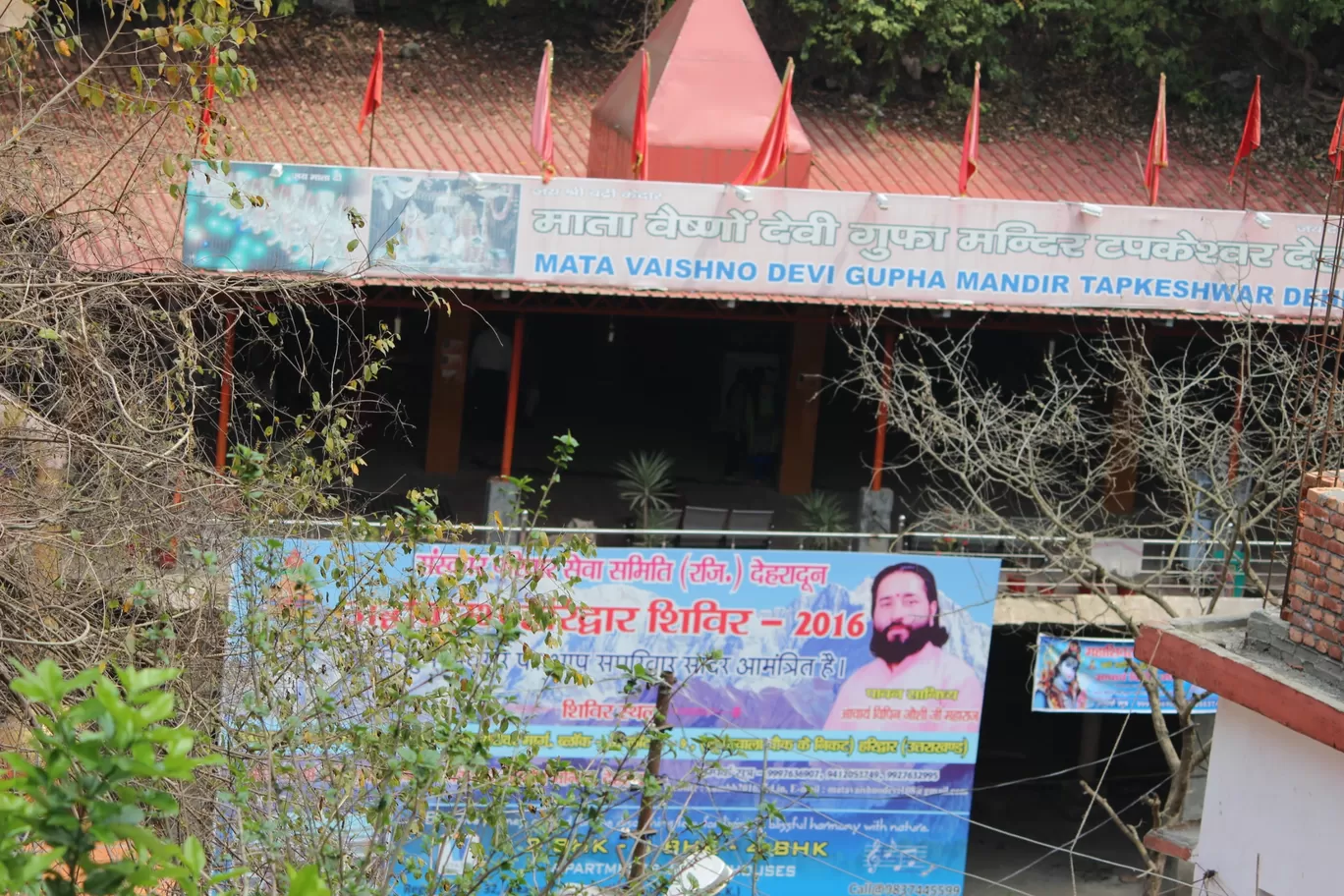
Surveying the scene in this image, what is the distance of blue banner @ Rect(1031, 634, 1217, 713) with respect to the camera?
15.5 m

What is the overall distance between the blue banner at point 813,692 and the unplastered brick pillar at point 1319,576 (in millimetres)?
7340

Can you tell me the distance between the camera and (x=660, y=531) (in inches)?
550

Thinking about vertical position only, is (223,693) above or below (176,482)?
below

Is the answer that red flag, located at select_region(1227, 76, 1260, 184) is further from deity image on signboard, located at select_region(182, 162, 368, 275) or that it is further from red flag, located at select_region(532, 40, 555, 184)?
deity image on signboard, located at select_region(182, 162, 368, 275)

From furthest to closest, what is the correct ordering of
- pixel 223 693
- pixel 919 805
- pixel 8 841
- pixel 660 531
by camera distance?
pixel 919 805 → pixel 660 531 → pixel 223 693 → pixel 8 841

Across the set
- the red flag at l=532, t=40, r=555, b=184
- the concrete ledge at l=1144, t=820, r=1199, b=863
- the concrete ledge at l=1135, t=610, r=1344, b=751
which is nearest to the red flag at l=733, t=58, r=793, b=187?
the red flag at l=532, t=40, r=555, b=184

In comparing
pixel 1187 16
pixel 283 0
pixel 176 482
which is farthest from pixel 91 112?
pixel 1187 16

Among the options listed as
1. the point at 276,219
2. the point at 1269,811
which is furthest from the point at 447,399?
the point at 1269,811

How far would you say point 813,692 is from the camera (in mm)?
14867

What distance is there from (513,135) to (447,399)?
3432 mm

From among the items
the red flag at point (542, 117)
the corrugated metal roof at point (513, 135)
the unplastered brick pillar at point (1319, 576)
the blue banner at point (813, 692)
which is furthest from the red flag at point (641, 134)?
the unplastered brick pillar at point (1319, 576)

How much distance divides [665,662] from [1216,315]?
22.7ft

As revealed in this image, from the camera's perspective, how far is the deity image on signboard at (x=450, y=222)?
14156mm

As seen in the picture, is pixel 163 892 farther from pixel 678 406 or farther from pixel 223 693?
pixel 678 406
